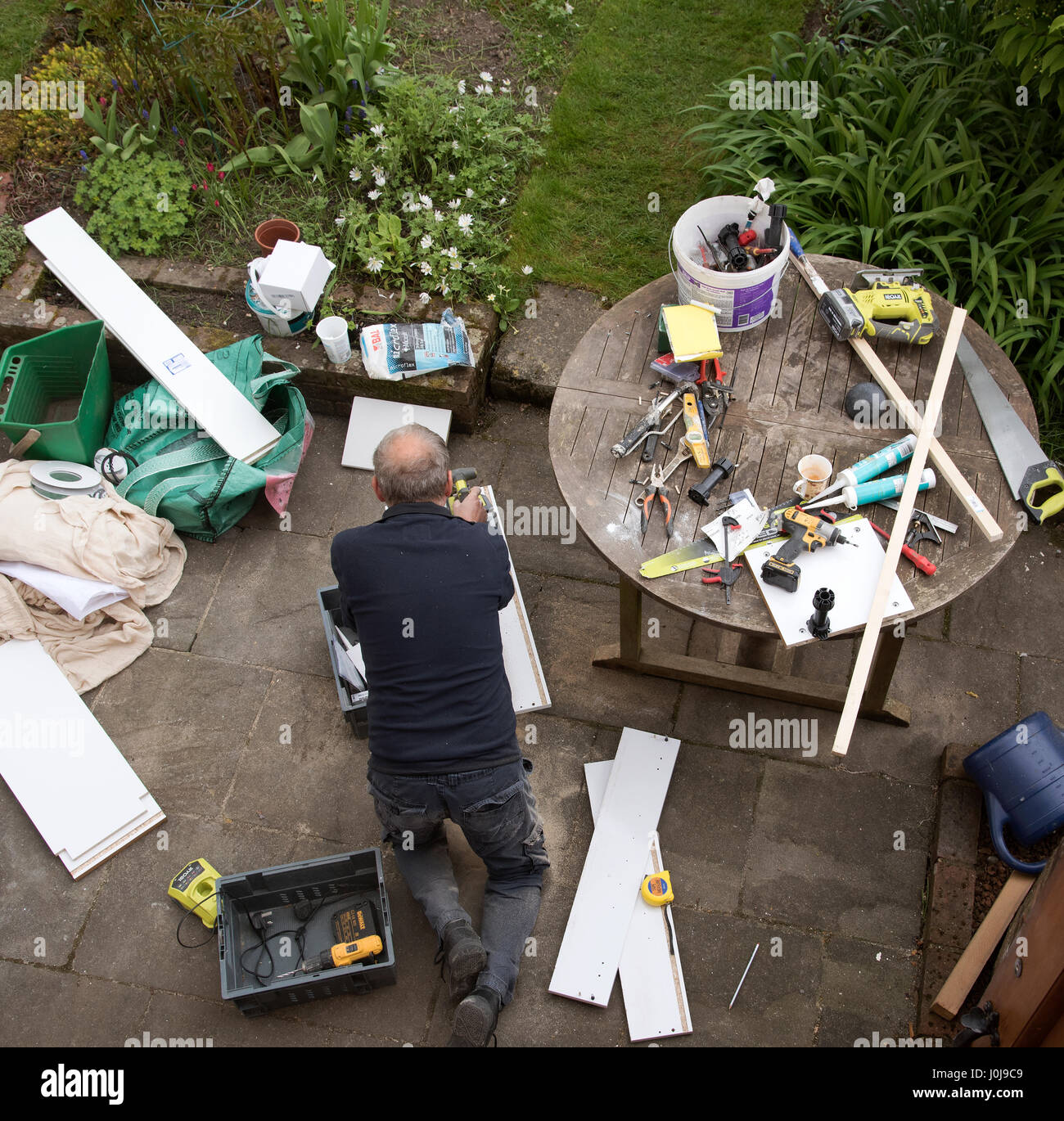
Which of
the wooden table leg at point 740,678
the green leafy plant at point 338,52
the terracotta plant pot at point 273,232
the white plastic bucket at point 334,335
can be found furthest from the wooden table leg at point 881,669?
the green leafy plant at point 338,52

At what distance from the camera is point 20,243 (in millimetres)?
4902

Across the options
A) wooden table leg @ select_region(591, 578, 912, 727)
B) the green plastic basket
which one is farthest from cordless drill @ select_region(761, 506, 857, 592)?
the green plastic basket

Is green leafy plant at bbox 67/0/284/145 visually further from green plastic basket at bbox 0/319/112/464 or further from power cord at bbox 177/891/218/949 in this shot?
power cord at bbox 177/891/218/949

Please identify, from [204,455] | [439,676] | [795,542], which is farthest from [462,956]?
[204,455]

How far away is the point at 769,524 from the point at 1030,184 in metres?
2.74

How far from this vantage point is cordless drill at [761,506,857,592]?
9.68 feet

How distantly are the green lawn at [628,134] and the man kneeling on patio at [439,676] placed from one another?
220cm

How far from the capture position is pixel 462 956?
10.4 feet

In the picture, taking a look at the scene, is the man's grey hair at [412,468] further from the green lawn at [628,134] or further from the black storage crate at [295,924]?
the green lawn at [628,134]

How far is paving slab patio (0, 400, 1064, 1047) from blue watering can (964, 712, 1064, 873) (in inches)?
11.9

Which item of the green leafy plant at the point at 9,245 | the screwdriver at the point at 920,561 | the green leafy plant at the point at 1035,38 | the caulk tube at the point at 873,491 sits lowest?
the green leafy plant at the point at 9,245

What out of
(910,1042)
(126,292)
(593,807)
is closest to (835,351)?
(593,807)

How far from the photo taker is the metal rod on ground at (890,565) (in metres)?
2.90

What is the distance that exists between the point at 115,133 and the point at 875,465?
447cm
